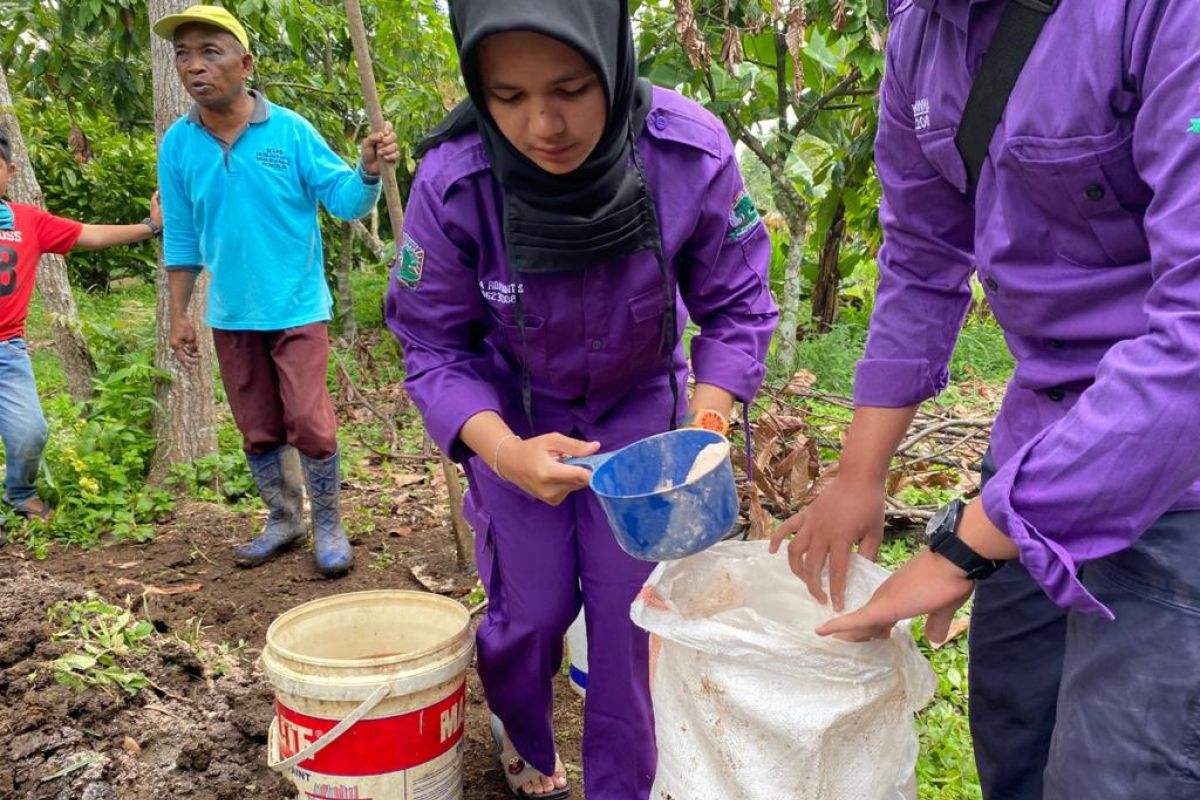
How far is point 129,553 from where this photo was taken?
4.02 metres

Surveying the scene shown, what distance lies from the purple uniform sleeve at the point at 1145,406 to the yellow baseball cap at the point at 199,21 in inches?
129

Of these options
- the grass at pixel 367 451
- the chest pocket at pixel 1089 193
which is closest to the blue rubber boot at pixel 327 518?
the grass at pixel 367 451

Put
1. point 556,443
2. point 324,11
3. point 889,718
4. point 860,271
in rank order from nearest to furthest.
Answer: point 889,718 → point 556,443 → point 324,11 → point 860,271

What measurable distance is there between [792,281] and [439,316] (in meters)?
4.48

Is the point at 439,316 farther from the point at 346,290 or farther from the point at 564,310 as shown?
the point at 346,290

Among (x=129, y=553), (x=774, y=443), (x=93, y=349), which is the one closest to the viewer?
(x=774, y=443)

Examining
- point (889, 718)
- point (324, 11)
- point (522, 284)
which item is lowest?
point (889, 718)

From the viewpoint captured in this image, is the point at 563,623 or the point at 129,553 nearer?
the point at 563,623

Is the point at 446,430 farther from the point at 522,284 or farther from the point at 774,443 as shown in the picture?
the point at 774,443

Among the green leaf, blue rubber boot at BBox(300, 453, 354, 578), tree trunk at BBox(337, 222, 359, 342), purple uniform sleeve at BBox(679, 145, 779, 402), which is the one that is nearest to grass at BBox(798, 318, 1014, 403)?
the green leaf

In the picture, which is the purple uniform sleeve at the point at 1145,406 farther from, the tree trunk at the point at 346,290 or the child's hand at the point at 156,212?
the tree trunk at the point at 346,290

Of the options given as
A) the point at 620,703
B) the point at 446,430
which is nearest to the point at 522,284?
the point at 446,430

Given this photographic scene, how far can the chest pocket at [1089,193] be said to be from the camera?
1118 millimetres

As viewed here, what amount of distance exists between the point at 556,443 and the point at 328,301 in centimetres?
236
